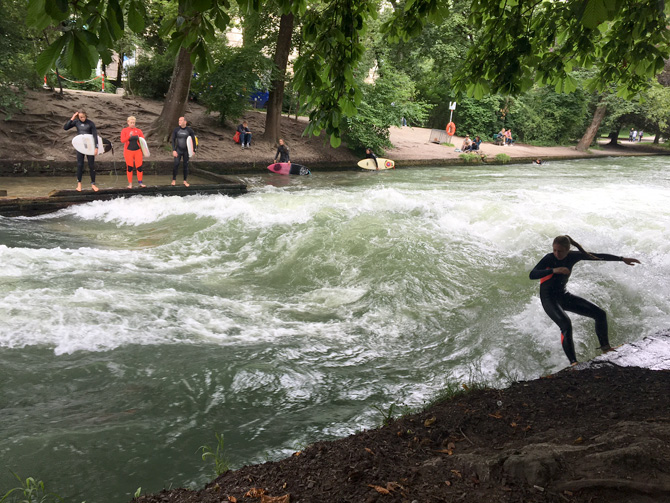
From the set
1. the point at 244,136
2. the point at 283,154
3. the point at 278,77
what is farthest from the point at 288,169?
the point at 278,77

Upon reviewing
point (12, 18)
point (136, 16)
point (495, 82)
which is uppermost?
point (12, 18)

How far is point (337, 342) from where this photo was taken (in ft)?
21.3

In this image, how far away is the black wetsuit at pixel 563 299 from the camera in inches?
240

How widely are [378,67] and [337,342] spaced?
67.8 feet

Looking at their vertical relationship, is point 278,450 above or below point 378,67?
below

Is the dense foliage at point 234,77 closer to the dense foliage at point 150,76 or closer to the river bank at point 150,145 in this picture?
the river bank at point 150,145

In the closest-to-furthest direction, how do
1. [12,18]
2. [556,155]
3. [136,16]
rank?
[136,16] < [12,18] < [556,155]

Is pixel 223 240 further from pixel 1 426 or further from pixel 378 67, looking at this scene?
pixel 378 67

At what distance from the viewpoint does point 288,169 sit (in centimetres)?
2034

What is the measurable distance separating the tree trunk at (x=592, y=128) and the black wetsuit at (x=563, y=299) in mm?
36240

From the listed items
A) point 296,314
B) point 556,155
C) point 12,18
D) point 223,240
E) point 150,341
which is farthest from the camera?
point 556,155

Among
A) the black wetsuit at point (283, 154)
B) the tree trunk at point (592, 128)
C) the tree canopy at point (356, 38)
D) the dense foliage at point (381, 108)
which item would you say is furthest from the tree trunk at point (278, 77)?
the tree trunk at point (592, 128)

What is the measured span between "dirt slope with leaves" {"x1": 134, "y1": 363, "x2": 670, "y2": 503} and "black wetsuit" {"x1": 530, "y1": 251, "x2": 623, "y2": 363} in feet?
5.46

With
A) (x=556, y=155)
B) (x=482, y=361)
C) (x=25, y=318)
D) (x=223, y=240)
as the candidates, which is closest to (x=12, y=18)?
(x=223, y=240)
